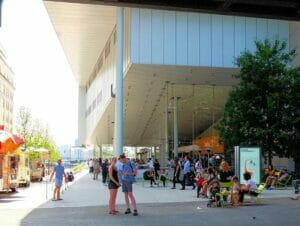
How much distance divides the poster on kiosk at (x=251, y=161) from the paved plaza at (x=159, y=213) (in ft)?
4.96

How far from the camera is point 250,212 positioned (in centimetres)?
1561

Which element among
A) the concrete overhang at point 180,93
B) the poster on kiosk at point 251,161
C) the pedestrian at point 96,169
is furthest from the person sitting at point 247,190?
the pedestrian at point 96,169

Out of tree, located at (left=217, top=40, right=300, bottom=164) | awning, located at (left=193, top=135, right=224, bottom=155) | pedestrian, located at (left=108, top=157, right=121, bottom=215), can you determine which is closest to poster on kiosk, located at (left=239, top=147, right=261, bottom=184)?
tree, located at (left=217, top=40, right=300, bottom=164)

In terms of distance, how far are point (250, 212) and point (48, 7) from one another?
26120 millimetres

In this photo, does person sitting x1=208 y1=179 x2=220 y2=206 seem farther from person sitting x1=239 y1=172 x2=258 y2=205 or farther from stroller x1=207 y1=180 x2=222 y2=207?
person sitting x1=239 y1=172 x2=258 y2=205

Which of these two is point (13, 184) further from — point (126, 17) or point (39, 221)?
point (126, 17)

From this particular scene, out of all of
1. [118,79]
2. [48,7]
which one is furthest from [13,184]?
[48,7]

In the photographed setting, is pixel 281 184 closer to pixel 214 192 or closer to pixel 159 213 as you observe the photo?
pixel 214 192

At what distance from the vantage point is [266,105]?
28.1 m

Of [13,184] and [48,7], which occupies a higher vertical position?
[48,7]

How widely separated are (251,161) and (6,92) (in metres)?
106

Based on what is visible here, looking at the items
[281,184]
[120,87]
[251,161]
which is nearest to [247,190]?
[251,161]

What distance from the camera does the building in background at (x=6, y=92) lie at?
375ft

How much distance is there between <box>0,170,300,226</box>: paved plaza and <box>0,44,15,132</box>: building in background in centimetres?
9488
